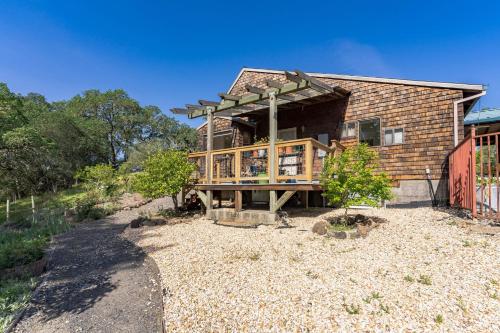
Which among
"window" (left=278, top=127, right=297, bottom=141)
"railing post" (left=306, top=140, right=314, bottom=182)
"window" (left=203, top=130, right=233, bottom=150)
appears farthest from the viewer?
"window" (left=203, top=130, right=233, bottom=150)

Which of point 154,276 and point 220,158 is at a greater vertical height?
point 220,158

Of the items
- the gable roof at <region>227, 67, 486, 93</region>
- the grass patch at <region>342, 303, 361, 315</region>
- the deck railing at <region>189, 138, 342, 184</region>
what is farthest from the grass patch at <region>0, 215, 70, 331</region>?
the gable roof at <region>227, 67, 486, 93</region>

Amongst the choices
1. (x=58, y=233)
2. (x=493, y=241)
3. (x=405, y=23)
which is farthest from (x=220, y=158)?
(x=405, y=23)

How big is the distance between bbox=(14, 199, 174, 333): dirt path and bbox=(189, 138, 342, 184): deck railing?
373 centimetres

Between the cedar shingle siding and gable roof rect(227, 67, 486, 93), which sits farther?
the cedar shingle siding

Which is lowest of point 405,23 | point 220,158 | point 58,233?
point 58,233

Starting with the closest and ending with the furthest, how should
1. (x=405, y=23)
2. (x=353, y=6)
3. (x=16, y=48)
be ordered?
(x=16, y=48), (x=353, y=6), (x=405, y=23)

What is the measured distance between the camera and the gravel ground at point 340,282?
2898 mm

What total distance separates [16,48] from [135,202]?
33.0 feet

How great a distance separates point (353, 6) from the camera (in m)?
16.0

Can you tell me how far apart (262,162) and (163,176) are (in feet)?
11.3

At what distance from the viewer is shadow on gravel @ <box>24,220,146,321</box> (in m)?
3.92

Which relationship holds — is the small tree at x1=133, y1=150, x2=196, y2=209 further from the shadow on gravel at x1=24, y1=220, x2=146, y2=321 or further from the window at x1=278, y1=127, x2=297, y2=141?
the window at x1=278, y1=127, x2=297, y2=141

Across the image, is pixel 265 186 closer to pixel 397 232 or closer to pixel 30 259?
pixel 397 232
